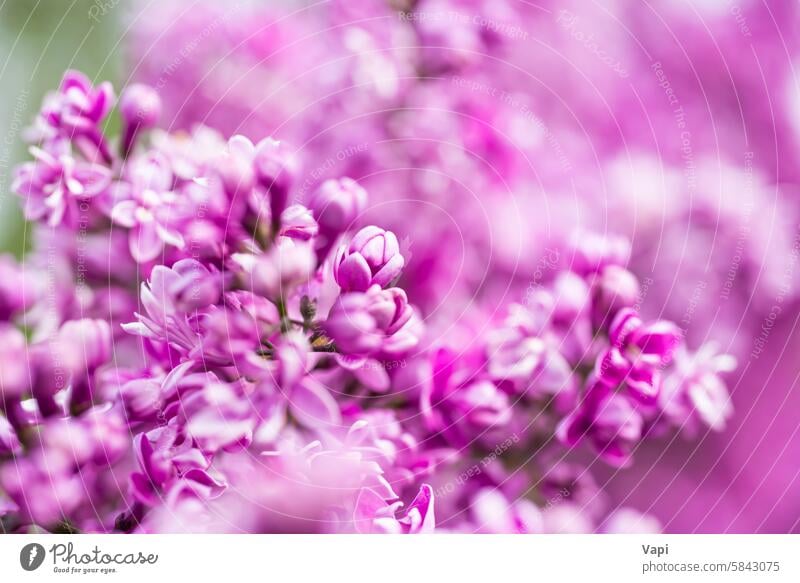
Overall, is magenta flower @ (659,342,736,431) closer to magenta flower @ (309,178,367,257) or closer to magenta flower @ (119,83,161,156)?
magenta flower @ (309,178,367,257)

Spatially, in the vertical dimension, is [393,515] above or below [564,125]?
below

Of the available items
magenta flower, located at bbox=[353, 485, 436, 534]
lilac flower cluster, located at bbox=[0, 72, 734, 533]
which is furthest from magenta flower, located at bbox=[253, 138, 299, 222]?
magenta flower, located at bbox=[353, 485, 436, 534]

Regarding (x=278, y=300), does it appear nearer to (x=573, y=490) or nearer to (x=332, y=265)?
(x=332, y=265)

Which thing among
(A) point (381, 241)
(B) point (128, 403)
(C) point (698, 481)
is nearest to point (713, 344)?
(C) point (698, 481)
